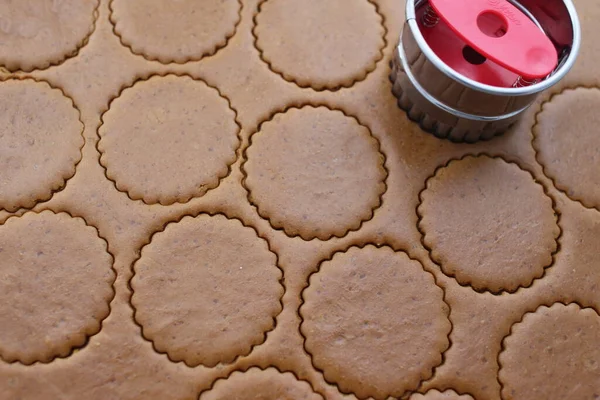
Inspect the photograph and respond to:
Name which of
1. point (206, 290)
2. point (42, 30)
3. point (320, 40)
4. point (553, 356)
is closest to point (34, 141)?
point (42, 30)

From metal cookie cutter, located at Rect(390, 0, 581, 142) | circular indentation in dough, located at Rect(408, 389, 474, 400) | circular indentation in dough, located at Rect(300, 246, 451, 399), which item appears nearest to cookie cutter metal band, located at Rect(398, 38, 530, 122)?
metal cookie cutter, located at Rect(390, 0, 581, 142)

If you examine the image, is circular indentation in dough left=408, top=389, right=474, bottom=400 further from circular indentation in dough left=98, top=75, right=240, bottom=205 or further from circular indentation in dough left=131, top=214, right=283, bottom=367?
circular indentation in dough left=98, top=75, right=240, bottom=205

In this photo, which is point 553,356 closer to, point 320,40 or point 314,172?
point 314,172

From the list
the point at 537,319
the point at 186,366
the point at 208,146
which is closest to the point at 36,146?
the point at 208,146

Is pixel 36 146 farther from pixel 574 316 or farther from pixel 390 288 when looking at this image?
pixel 574 316

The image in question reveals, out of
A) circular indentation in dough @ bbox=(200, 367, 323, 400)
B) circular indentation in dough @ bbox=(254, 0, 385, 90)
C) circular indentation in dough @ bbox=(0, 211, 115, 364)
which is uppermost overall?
circular indentation in dough @ bbox=(254, 0, 385, 90)

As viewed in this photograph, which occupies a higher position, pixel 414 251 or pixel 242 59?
pixel 242 59

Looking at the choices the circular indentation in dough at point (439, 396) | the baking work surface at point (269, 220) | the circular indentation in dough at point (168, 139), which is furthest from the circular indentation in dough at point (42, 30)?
the circular indentation in dough at point (439, 396)
